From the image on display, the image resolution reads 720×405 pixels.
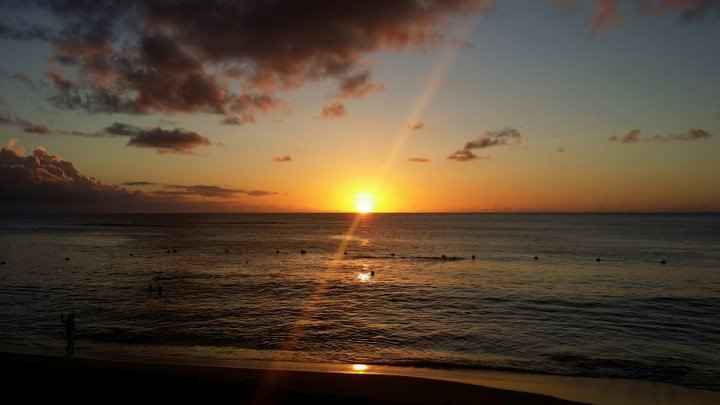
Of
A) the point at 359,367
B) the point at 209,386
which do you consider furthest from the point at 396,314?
the point at 209,386

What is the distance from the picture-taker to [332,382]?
1861 cm

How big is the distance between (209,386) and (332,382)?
489 centimetres

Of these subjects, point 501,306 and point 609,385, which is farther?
point 501,306

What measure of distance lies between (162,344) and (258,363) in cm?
787

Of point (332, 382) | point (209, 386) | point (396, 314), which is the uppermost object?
point (209, 386)

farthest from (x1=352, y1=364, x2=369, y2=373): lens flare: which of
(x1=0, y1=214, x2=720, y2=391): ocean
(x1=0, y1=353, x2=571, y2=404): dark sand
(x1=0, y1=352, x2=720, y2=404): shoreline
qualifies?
(x1=0, y1=353, x2=571, y2=404): dark sand

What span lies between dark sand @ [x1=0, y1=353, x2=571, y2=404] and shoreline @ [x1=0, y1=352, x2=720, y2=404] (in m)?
0.03

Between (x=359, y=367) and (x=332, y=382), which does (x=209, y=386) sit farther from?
(x=359, y=367)

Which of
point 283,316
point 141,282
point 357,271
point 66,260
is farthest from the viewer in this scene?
point 66,260

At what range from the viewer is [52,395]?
14836mm

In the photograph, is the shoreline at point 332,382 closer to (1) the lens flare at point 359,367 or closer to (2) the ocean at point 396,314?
(1) the lens flare at point 359,367

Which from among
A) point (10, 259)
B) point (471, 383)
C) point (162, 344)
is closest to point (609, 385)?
point (471, 383)

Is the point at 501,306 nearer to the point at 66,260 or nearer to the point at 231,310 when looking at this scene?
the point at 231,310

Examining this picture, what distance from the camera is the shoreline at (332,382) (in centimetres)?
1582
